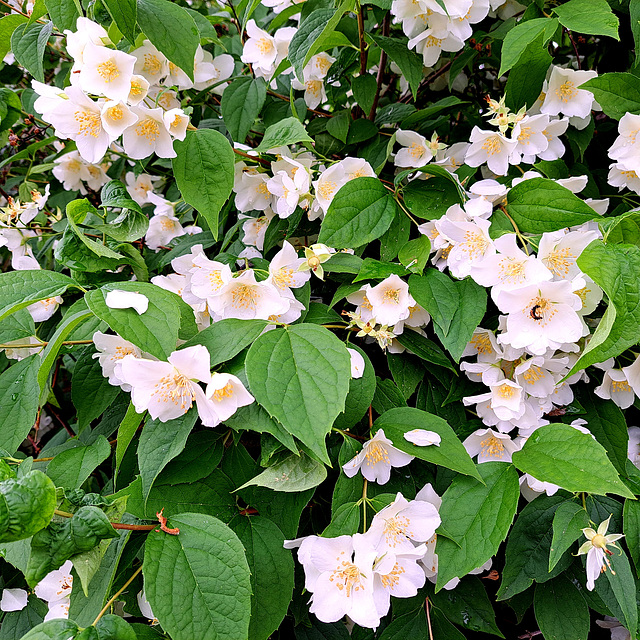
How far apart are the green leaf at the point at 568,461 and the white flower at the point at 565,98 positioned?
746 mm

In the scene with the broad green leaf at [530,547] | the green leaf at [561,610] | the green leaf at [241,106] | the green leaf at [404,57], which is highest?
the green leaf at [404,57]

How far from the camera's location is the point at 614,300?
3.14ft

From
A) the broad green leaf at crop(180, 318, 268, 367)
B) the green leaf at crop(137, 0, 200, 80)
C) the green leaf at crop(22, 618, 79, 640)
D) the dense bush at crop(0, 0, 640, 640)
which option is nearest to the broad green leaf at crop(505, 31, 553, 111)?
the dense bush at crop(0, 0, 640, 640)

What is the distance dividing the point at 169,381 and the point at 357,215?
21.4 inches

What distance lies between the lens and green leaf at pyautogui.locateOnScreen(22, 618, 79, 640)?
0.87 metres

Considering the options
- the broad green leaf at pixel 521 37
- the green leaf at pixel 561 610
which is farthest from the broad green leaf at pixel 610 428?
the broad green leaf at pixel 521 37

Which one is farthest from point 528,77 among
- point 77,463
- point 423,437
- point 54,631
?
point 54,631

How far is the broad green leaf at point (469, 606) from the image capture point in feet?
4.12

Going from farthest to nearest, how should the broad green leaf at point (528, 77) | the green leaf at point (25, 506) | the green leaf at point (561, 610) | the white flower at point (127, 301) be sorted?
the broad green leaf at point (528, 77)
the green leaf at point (561, 610)
the white flower at point (127, 301)
the green leaf at point (25, 506)

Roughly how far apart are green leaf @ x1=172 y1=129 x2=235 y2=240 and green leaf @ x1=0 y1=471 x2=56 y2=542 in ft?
2.02

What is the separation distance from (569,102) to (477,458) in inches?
33.7

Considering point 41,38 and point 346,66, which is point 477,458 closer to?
point 346,66

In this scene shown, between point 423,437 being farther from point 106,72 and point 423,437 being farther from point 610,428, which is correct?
point 106,72

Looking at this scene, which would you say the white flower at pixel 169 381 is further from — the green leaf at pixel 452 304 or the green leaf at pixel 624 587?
the green leaf at pixel 624 587
